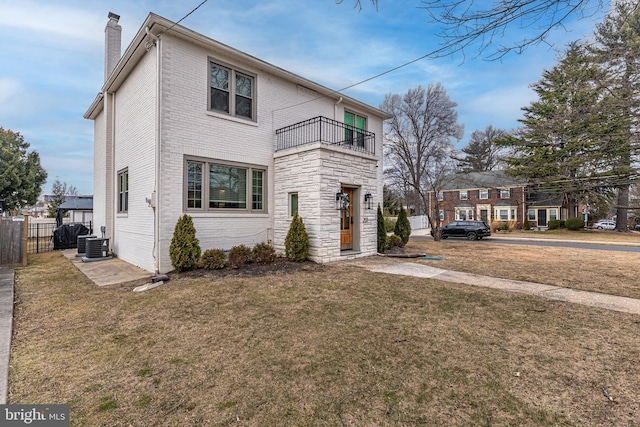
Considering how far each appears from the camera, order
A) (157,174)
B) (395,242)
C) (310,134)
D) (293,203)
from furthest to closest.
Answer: (395,242) → (310,134) → (293,203) → (157,174)

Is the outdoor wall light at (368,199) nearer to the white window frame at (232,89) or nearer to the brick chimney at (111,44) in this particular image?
the white window frame at (232,89)

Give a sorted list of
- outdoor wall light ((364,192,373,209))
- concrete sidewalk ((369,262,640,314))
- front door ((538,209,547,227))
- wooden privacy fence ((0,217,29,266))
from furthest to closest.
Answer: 1. front door ((538,209,547,227))
2. outdoor wall light ((364,192,373,209))
3. wooden privacy fence ((0,217,29,266))
4. concrete sidewalk ((369,262,640,314))

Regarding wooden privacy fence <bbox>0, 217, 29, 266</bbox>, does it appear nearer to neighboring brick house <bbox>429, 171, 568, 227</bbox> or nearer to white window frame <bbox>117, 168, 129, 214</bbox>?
white window frame <bbox>117, 168, 129, 214</bbox>

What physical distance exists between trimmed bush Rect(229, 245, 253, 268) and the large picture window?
1357 mm

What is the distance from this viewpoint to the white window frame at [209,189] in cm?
787

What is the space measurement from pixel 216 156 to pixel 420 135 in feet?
65.7

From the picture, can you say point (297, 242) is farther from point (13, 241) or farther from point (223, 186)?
point (13, 241)

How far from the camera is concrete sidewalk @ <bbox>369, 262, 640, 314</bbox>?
498cm

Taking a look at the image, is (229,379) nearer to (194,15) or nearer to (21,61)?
(194,15)

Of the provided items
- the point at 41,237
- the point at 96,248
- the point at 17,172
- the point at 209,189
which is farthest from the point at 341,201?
the point at 17,172

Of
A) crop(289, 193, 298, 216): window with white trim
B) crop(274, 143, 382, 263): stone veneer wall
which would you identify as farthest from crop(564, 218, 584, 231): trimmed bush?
crop(289, 193, 298, 216): window with white trim

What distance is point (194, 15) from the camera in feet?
19.1

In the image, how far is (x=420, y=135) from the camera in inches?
958

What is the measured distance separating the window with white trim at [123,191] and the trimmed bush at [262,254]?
190 inches
